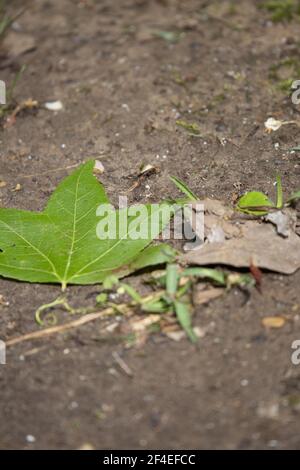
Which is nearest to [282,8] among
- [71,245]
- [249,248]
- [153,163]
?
[153,163]

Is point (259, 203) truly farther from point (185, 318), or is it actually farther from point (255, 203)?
point (185, 318)

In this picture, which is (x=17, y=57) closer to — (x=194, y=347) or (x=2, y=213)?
(x=2, y=213)

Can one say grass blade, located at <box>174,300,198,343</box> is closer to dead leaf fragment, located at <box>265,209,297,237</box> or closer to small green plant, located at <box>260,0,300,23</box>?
dead leaf fragment, located at <box>265,209,297,237</box>

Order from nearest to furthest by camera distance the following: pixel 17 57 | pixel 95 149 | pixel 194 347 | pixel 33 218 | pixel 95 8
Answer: pixel 194 347 < pixel 33 218 < pixel 95 149 < pixel 17 57 < pixel 95 8

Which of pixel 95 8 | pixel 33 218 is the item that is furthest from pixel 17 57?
pixel 33 218

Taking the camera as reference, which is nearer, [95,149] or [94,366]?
[94,366]

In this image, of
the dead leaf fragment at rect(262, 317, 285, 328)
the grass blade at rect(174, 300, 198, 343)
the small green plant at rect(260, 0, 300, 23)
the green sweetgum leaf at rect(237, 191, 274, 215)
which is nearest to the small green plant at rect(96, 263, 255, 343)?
the grass blade at rect(174, 300, 198, 343)

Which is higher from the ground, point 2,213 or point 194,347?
point 2,213
